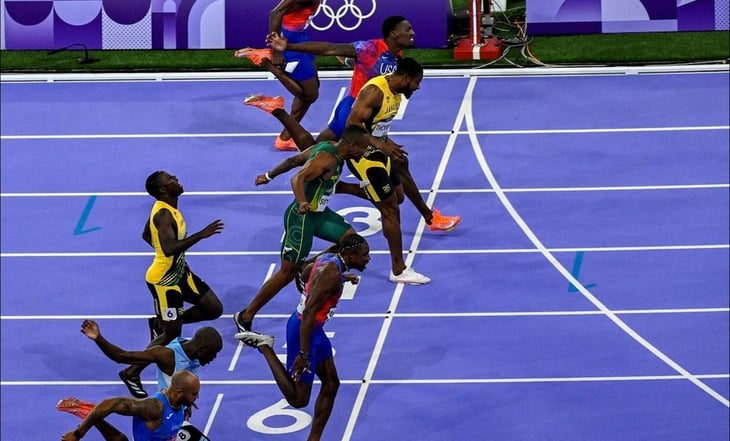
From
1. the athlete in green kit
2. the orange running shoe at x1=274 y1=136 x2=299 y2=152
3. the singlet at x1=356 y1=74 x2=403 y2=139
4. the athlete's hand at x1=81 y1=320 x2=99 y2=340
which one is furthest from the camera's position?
the orange running shoe at x1=274 y1=136 x2=299 y2=152

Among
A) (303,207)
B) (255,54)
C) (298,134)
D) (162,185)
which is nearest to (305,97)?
(255,54)

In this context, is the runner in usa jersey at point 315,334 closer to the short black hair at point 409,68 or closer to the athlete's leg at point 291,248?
the athlete's leg at point 291,248

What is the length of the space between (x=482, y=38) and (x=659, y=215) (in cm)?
455

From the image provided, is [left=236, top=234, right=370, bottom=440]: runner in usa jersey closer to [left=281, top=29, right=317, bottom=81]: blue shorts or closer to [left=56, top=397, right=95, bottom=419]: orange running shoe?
[left=56, top=397, right=95, bottom=419]: orange running shoe

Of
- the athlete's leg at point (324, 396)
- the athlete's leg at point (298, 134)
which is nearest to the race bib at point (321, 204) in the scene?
the athlete's leg at point (324, 396)

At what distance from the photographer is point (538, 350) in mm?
11711

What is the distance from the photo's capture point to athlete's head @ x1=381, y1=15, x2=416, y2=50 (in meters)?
12.9

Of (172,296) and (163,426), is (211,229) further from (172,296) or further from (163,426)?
(163,426)

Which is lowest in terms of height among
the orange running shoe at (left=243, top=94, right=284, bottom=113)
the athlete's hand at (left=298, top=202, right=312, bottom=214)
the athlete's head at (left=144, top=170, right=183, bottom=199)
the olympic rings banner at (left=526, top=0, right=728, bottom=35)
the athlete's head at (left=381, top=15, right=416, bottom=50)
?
the athlete's hand at (left=298, top=202, right=312, bottom=214)

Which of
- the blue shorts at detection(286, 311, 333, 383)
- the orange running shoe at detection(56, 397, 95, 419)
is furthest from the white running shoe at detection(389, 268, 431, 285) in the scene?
the orange running shoe at detection(56, 397, 95, 419)

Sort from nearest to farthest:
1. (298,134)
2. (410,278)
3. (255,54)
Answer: (410,278) → (298,134) → (255,54)

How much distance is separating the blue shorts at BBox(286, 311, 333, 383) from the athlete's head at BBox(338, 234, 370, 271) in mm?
495

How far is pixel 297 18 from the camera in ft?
48.0

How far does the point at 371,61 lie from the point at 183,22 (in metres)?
4.73
